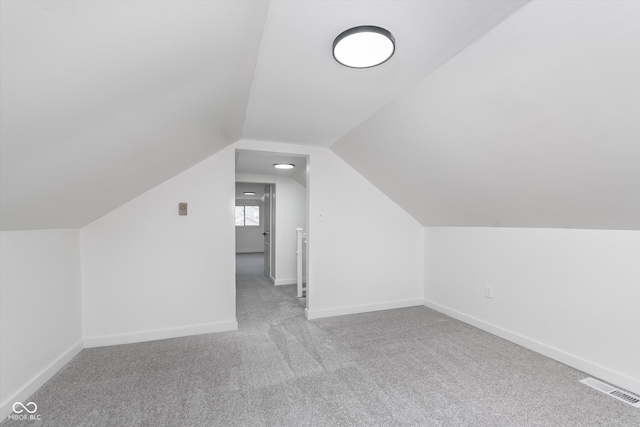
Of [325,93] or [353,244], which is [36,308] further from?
[353,244]

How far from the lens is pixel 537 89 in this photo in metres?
1.50

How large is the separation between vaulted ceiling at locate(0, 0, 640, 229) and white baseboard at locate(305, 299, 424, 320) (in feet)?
5.82

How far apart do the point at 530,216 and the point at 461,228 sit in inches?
36.0

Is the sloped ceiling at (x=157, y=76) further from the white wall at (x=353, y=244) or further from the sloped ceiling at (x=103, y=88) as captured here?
the white wall at (x=353, y=244)

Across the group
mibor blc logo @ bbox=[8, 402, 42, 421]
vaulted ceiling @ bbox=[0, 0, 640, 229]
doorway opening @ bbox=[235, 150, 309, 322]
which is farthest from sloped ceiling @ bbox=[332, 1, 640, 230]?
mibor blc logo @ bbox=[8, 402, 42, 421]

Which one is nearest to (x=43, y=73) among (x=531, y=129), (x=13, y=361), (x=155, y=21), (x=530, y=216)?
(x=155, y=21)

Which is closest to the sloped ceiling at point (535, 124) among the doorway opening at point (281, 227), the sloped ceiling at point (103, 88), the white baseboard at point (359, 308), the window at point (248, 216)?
the sloped ceiling at point (103, 88)

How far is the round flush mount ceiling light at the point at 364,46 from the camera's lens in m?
1.37

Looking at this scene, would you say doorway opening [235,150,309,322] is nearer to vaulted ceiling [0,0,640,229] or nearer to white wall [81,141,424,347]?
white wall [81,141,424,347]

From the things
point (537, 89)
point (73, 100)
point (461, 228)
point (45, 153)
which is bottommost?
point (461, 228)

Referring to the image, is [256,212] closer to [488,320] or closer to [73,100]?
[488,320]

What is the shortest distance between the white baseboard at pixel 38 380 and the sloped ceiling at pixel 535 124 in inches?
123

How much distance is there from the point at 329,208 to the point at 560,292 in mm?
2303

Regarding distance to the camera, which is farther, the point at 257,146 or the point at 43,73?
the point at 257,146
